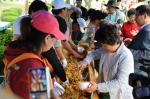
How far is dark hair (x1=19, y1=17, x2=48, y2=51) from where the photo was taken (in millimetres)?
2529

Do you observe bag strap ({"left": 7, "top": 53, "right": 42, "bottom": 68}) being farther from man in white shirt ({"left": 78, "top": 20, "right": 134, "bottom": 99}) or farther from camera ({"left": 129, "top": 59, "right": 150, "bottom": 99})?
man in white shirt ({"left": 78, "top": 20, "right": 134, "bottom": 99})

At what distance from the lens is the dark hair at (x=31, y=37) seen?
2.53 metres

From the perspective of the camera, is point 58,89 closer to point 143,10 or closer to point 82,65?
point 82,65

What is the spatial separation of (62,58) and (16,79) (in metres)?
2.47

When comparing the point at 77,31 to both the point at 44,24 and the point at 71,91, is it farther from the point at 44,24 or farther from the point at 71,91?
the point at 44,24

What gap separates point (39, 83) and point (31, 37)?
63 centimetres

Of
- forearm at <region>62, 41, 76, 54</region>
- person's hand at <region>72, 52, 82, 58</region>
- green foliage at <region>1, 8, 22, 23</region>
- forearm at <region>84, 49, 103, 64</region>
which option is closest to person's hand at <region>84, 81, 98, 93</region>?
forearm at <region>84, 49, 103, 64</region>

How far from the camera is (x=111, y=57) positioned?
3885 mm

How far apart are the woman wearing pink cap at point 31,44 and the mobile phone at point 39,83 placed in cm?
34

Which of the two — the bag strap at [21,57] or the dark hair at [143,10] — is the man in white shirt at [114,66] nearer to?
the bag strap at [21,57]

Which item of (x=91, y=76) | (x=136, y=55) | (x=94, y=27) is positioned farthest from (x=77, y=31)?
(x=91, y=76)

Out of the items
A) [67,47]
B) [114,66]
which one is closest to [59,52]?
[67,47]

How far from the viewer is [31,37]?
2561 mm

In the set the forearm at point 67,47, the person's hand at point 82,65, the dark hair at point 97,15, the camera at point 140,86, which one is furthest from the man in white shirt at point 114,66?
the dark hair at point 97,15
